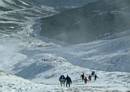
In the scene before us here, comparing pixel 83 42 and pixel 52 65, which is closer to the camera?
pixel 52 65

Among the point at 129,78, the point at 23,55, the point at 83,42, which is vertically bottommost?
the point at 129,78

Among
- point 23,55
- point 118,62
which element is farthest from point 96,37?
point 118,62

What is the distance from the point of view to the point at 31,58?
478ft

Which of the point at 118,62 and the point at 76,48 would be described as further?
the point at 76,48

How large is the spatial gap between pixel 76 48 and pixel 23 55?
2223 cm

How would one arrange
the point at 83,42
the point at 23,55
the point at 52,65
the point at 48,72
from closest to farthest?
the point at 48,72 → the point at 52,65 → the point at 23,55 → the point at 83,42

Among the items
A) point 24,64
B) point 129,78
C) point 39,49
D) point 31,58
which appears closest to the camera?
point 129,78

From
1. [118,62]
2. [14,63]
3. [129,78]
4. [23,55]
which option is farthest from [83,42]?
[129,78]

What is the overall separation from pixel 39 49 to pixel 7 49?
1722 centimetres

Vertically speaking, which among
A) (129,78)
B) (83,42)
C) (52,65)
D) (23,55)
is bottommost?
(129,78)

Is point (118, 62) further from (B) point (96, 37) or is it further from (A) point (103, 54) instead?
(B) point (96, 37)

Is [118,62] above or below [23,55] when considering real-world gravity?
below

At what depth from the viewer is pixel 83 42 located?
7264 inches

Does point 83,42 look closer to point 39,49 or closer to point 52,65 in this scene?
point 39,49
